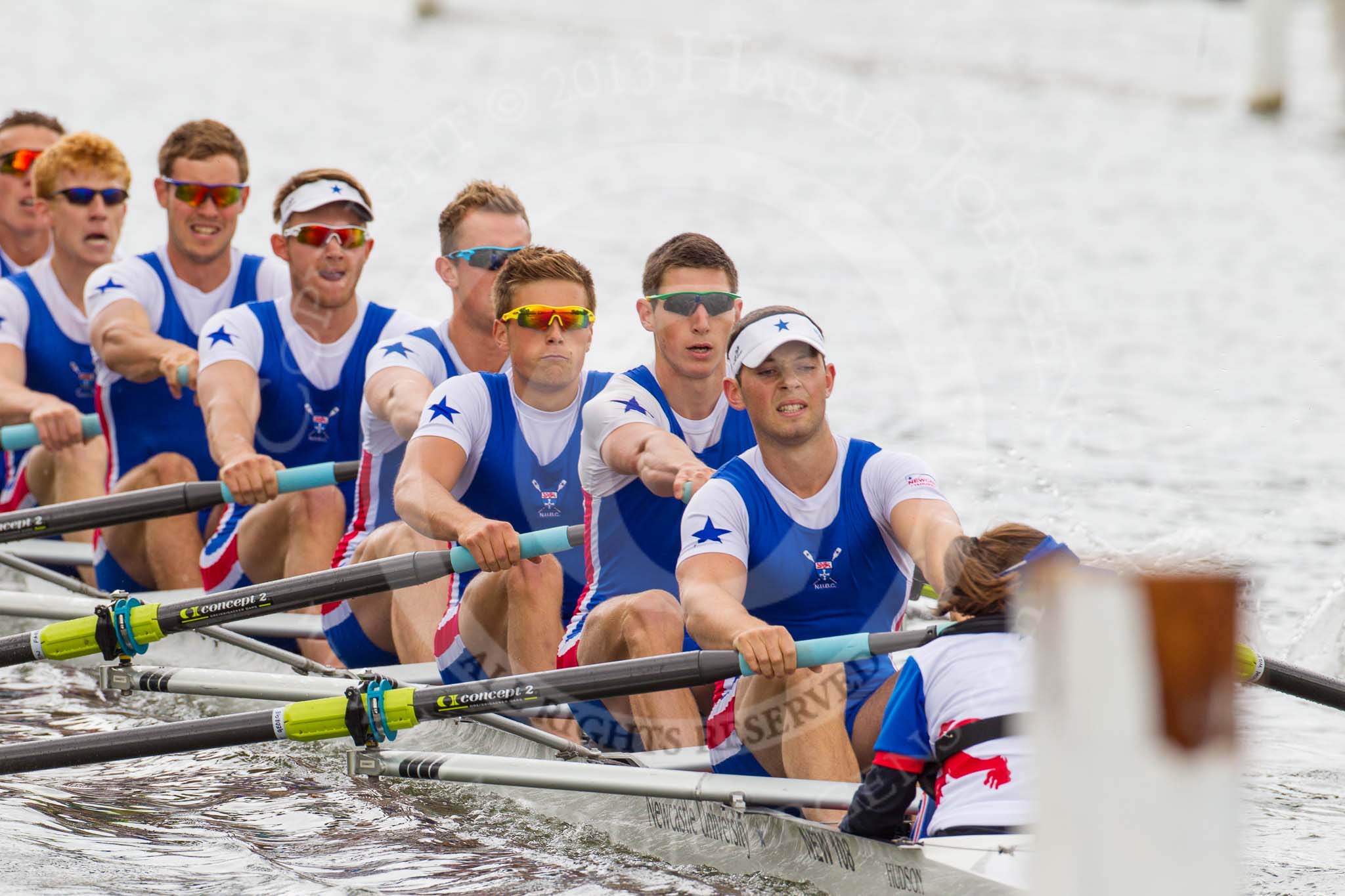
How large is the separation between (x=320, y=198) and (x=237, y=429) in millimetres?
955

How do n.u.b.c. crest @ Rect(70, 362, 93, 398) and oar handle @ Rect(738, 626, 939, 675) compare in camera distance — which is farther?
n.u.b.c. crest @ Rect(70, 362, 93, 398)

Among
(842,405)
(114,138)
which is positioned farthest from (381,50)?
(842,405)

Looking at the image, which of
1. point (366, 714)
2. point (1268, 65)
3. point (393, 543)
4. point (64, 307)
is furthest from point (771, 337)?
point (1268, 65)

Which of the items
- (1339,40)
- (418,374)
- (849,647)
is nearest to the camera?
(849,647)

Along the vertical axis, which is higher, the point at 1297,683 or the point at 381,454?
the point at 381,454

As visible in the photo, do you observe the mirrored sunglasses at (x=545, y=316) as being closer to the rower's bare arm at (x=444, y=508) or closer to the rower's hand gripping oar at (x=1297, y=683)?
the rower's bare arm at (x=444, y=508)

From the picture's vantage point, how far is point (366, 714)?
14.1 feet

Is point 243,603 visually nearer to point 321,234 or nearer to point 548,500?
point 548,500

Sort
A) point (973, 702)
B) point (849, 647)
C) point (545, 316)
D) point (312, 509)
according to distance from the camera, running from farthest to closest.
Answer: point (312, 509)
point (545, 316)
point (849, 647)
point (973, 702)

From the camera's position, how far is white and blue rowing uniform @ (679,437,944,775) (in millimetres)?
4105

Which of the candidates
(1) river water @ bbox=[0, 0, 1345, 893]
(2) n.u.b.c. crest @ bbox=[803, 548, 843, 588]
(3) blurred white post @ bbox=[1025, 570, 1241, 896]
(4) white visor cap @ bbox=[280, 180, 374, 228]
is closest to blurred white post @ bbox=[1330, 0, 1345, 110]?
(1) river water @ bbox=[0, 0, 1345, 893]

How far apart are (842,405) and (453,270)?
7.94 meters

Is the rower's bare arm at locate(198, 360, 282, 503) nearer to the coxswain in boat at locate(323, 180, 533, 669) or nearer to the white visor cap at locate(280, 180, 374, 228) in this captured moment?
the coxswain in boat at locate(323, 180, 533, 669)

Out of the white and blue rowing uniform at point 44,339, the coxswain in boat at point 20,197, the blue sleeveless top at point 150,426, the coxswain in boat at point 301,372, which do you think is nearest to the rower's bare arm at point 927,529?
the coxswain in boat at point 301,372
